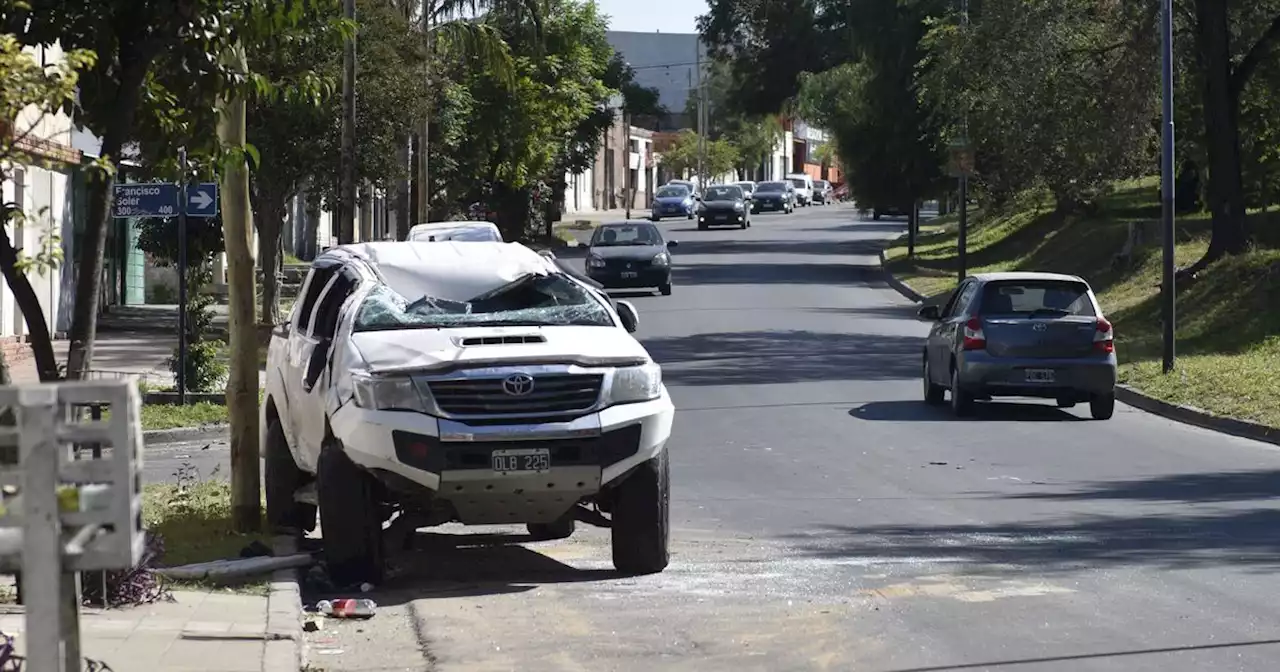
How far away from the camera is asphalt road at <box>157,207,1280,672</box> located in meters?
8.70

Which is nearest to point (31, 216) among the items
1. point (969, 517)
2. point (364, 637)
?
point (364, 637)

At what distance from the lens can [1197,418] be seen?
20562 mm

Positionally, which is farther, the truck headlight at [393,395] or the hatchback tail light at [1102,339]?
the hatchback tail light at [1102,339]

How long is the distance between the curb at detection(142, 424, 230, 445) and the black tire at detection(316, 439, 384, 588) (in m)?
8.68

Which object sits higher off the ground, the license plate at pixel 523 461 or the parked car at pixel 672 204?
the parked car at pixel 672 204

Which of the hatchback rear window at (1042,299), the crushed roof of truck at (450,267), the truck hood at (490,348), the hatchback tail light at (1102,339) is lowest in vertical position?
the hatchback tail light at (1102,339)

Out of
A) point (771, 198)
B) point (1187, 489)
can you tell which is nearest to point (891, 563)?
point (1187, 489)

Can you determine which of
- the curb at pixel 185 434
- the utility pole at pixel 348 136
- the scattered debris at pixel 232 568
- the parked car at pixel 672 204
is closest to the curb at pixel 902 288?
the utility pole at pixel 348 136

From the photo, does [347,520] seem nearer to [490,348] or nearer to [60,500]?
[490,348]

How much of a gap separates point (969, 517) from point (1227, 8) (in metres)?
20.0

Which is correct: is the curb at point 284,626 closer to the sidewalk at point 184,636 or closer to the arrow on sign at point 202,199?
the sidewalk at point 184,636

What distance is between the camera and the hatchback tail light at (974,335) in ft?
66.9

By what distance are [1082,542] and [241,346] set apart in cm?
542

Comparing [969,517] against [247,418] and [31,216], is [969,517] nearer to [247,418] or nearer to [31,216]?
[247,418]
